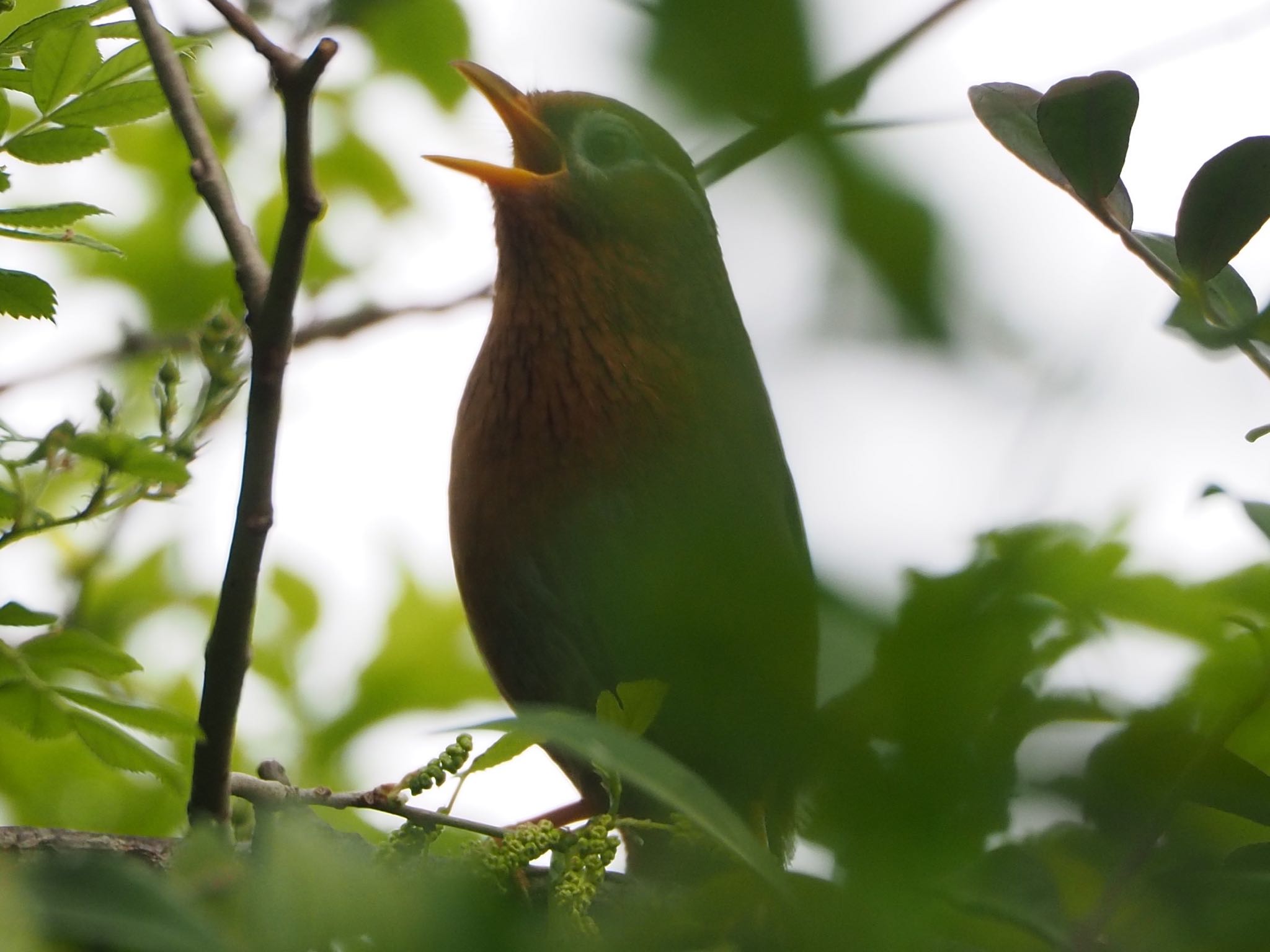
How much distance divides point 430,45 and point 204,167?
142cm

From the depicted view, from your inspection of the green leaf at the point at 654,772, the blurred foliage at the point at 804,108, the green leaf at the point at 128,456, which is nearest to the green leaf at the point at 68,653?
the green leaf at the point at 128,456

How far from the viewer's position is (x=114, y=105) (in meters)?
1.50

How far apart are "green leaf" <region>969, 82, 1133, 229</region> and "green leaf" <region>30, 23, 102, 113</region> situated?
95 cm

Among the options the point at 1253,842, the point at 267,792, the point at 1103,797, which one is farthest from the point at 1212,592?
the point at 267,792

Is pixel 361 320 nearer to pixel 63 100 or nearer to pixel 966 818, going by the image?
pixel 63 100

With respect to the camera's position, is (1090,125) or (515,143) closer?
(1090,125)

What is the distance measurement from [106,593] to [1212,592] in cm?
315

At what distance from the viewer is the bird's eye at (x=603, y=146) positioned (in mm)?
2580

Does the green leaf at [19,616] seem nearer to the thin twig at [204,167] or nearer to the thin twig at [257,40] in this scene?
the thin twig at [204,167]

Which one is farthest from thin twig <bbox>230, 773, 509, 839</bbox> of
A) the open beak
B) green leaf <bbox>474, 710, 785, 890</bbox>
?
the open beak

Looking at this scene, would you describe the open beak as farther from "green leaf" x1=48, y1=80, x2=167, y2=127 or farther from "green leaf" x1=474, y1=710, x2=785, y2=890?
"green leaf" x1=474, y1=710, x2=785, y2=890

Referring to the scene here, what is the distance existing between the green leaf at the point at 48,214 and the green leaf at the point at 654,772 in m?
1.00

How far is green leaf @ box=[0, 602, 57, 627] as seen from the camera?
1215mm

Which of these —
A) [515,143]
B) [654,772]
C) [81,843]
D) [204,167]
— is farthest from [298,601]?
[654,772]
